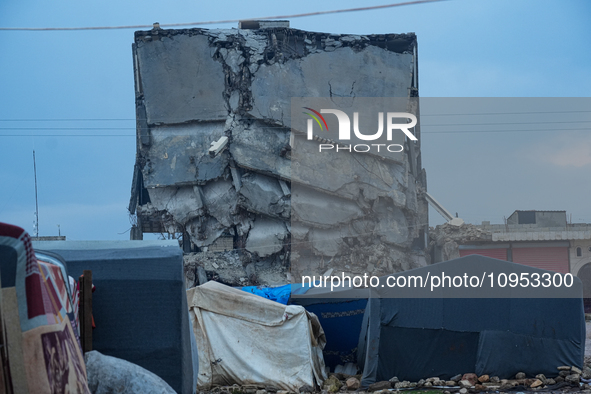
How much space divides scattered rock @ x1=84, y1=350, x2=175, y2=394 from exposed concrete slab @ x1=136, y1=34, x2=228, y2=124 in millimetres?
19590

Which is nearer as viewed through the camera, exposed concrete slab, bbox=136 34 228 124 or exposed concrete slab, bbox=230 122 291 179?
exposed concrete slab, bbox=230 122 291 179

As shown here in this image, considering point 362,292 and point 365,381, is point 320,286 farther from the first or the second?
point 365,381

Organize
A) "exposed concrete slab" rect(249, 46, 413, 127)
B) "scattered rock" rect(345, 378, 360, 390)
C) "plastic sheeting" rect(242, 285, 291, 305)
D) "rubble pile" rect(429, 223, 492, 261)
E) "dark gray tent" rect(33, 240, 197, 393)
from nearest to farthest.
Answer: "dark gray tent" rect(33, 240, 197, 393)
"scattered rock" rect(345, 378, 360, 390)
"plastic sheeting" rect(242, 285, 291, 305)
"exposed concrete slab" rect(249, 46, 413, 127)
"rubble pile" rect(429, 223, 492, 261)

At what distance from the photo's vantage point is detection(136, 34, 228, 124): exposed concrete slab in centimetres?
2242

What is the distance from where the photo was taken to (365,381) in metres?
8.61

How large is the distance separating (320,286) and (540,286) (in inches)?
190

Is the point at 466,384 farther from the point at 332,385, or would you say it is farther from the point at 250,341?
the point at 250,341

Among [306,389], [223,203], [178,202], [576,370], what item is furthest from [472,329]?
Answer: [178,202]

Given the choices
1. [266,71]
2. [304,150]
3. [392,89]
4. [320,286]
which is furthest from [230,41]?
[320,286]

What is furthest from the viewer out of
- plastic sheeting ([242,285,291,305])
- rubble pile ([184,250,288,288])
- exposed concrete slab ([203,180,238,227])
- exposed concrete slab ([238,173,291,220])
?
exposed concrete slab ([203,180,238,227])

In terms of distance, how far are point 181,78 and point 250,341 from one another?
15509 millimetres

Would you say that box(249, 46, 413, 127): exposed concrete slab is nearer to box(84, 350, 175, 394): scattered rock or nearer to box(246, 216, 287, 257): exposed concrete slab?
box(246, 216, 287, 257): exposed concrete slab

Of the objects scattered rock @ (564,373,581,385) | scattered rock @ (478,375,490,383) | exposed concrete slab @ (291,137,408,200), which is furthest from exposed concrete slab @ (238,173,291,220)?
scattered rock @ (564,373,581,385)

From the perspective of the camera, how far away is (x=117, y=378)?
10.9 ft
